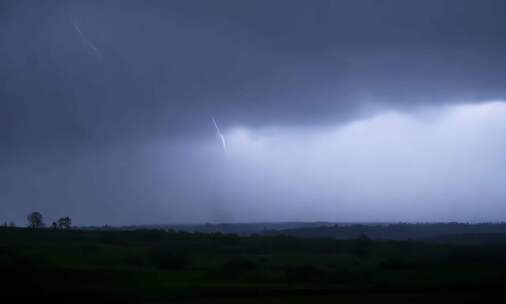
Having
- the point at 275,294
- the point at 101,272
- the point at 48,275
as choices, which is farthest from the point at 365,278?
the point at 48,275

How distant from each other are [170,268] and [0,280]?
21.1 m

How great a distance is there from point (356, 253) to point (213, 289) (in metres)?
36.4

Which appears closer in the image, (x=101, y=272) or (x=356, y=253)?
(x=101, y=272)

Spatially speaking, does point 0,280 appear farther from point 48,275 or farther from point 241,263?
point 241,263

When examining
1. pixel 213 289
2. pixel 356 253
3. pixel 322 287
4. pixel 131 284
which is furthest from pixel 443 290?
pixel 356 253

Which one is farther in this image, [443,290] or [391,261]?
[391,261]

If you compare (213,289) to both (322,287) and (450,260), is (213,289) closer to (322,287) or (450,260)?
(322,287)

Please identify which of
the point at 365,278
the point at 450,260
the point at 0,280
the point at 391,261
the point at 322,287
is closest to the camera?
the point at 0,280

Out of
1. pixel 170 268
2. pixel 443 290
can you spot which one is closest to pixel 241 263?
pixel 170 268

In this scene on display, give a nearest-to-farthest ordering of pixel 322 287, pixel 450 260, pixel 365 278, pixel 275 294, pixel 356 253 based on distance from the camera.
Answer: pixel 275 294 → pixel 322 287 → pixel 365 278 → pixel 450 260 → pixel 356 253

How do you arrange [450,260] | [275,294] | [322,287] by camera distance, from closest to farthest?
[275,294]
[322,287]
[450,260]

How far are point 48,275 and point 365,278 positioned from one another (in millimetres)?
18934

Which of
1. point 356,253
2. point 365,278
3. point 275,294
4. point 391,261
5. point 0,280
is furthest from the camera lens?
point 356,253

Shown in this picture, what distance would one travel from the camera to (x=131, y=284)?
3241 cm
